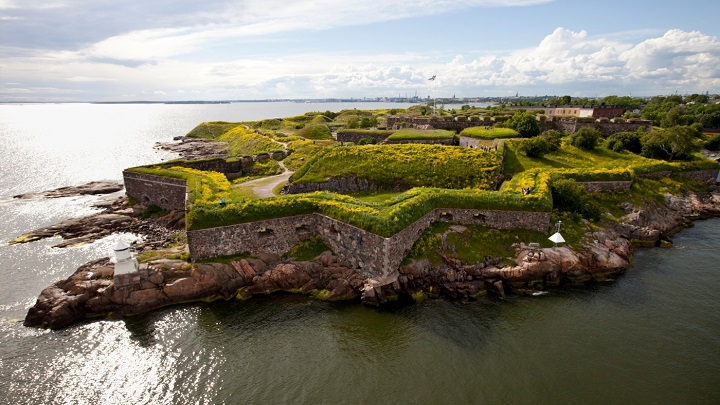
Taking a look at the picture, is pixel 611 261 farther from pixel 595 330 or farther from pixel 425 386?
pixel 425 386

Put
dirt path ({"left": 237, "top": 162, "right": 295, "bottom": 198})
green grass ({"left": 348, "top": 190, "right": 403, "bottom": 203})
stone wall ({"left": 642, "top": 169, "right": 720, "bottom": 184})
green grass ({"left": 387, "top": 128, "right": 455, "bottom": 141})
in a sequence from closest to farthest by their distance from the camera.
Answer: green grass ({"left": 348, "top": 190, "right": 403, "bottom": 203})
dirt path ({"left": 237, "top": 162, "right": 295, "bottom": 198})
stone wall ({"left": 642, "top": 169, "right": 720, "bottom": 184})
green grass ({"left": 387, "top": 128, "right": 455, "bottom": 141})

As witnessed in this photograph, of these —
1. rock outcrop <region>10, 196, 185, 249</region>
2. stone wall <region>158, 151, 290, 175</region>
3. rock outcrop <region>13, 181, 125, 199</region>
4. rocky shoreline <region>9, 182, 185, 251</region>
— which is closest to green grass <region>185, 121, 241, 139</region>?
rock outcrop <region>13, 181, 125, 199</region>

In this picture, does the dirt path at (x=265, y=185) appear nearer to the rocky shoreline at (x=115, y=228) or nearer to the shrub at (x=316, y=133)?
the rocky shoreline at (x=115, y=228)

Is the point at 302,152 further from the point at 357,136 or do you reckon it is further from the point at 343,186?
the point at 343,186

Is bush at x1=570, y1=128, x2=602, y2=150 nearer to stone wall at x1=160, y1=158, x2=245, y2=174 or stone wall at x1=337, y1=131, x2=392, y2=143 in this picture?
stone wall at x1=337, y1=131, x2=392, y2=143

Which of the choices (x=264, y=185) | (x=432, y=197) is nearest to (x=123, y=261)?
(x=264, y=185)

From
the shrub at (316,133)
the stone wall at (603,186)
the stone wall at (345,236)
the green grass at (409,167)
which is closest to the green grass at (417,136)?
the green grass at (409,167)
